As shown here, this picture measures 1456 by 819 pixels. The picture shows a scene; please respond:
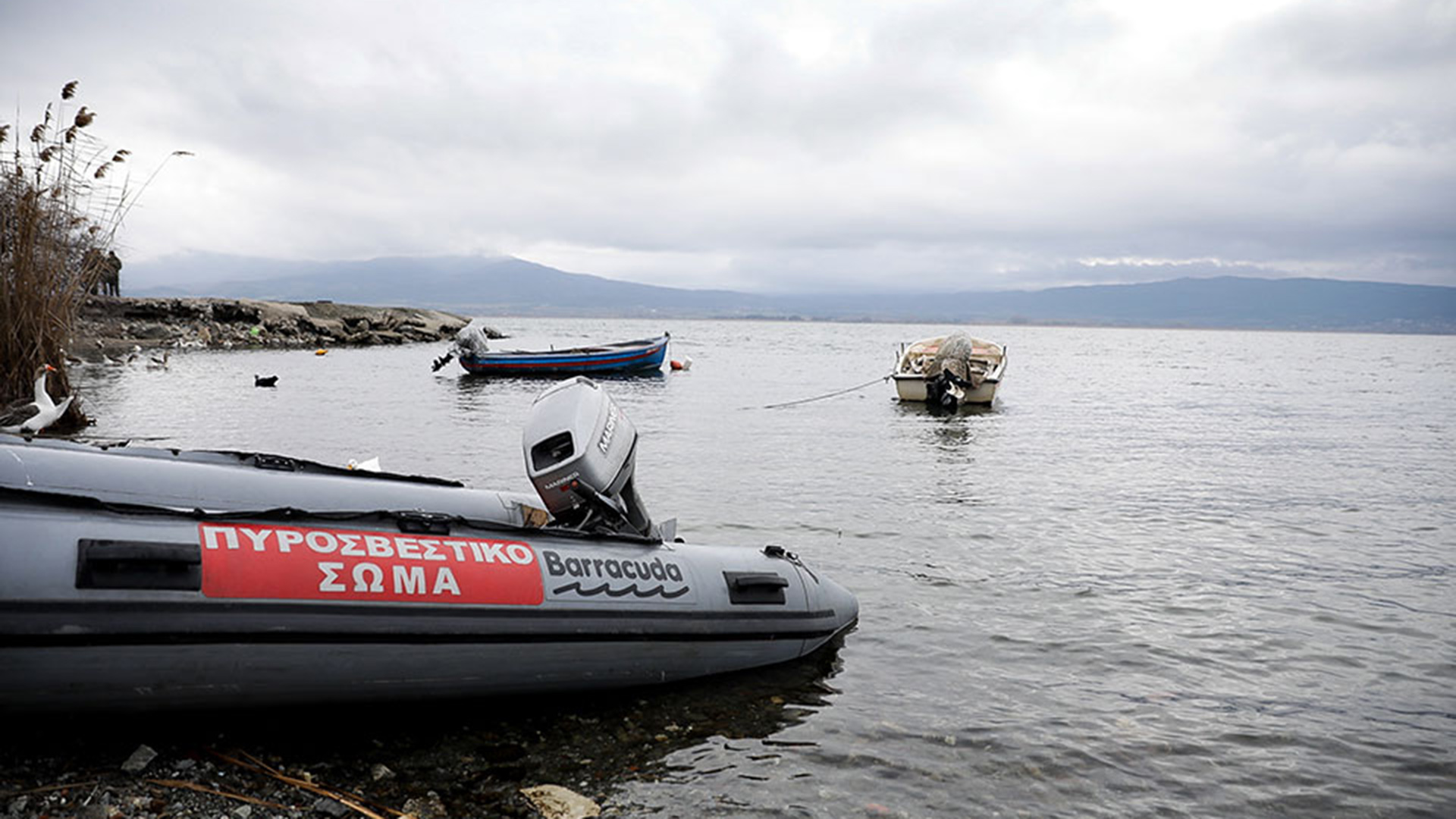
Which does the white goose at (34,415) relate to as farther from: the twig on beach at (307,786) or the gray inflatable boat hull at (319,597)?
the twig on beach at (307,786)

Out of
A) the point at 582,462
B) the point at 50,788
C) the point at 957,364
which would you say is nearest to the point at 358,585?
the point at 50,788

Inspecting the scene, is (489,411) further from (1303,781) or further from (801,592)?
(1303,781)

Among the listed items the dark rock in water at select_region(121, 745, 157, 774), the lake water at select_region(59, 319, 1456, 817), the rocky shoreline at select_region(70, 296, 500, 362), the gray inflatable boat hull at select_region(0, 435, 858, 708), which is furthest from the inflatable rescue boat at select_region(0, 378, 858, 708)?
the rocky shoreline at select_region(70, 296, 500, 362)

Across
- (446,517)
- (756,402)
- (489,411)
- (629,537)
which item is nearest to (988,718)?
(629,537)

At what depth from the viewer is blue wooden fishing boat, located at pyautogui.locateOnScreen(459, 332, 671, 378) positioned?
98.3ft

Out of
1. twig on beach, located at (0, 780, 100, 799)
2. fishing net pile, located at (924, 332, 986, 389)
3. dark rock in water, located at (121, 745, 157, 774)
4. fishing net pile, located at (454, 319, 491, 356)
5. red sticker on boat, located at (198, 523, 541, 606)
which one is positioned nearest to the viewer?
twig on beach, located at (0, 780, 100, 799)

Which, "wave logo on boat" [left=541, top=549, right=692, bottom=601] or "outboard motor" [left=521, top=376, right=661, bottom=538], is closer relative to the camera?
"wave logo on boat" [left=541, top=549, right=692, bottom=601]

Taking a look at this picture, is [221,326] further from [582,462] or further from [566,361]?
[582,462]

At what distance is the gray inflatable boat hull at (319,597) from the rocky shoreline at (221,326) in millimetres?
26460

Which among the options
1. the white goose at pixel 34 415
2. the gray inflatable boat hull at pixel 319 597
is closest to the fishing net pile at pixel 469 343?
the white goose at pixel 34 415

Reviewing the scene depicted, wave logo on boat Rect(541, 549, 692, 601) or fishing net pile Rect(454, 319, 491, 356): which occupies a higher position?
fishing net pile Rect(454, 319, 491, 356)

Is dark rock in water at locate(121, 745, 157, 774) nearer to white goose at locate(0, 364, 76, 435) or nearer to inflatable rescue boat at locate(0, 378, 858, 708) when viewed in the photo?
inflatable rescue boat at locate(0, 378, 858, 708)

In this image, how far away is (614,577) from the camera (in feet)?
16.1

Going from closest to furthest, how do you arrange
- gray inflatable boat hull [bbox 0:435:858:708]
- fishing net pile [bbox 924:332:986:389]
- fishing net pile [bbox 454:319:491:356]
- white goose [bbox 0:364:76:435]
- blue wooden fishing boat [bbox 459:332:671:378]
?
gray inflatable boat hull [bbox 0:435:858:708] → white goose [bbox 0:364:76:435] → fishing net pile [bbox 924:332:986:389] → fishing net pile [bbox 454:319:491:356] → blue wooden fishing boat [bbox 459:332:671:378]
